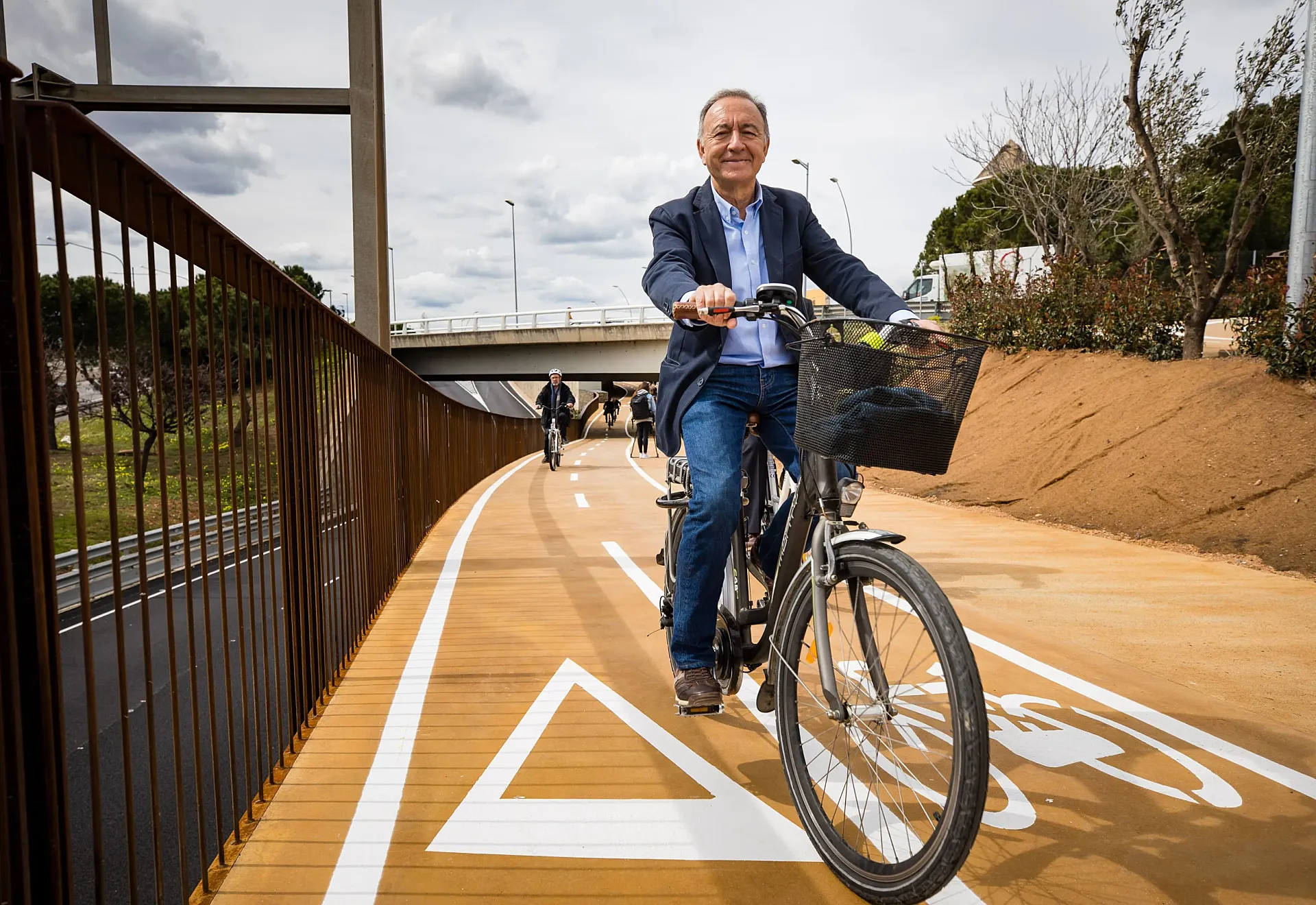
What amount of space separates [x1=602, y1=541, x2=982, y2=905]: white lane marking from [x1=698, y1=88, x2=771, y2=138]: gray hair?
6.60ft

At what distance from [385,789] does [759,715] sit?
1.50 meters

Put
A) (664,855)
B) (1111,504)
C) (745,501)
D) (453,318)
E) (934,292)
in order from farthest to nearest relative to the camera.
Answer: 1. (453,318)
2. (934,292)
3. (1111,504)
4. (745,501)
5. (664,855)

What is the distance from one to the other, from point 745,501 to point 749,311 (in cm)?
99

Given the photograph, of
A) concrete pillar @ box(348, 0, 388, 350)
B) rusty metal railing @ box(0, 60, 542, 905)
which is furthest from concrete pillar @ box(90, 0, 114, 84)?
rusty metal railing @ box(0, 60, 542, 905)

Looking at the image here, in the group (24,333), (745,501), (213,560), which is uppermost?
(24,333)

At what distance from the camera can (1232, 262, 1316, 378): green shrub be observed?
926 centimetres

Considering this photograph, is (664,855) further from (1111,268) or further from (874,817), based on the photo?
(1111,268)

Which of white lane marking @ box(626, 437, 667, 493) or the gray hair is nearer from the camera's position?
the gray hair

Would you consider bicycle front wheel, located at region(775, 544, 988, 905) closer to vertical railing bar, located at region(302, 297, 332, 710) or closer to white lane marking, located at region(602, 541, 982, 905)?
white lane marking, located at region(602, 541, 982, 905)

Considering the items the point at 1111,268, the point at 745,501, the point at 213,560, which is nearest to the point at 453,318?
the point at 1111,268

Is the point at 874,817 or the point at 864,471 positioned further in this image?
the point at 864,471

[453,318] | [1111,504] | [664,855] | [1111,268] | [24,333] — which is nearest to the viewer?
[24,333]

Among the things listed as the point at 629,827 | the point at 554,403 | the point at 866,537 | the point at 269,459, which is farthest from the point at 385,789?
the point at 554,403

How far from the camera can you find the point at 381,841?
282 cm
